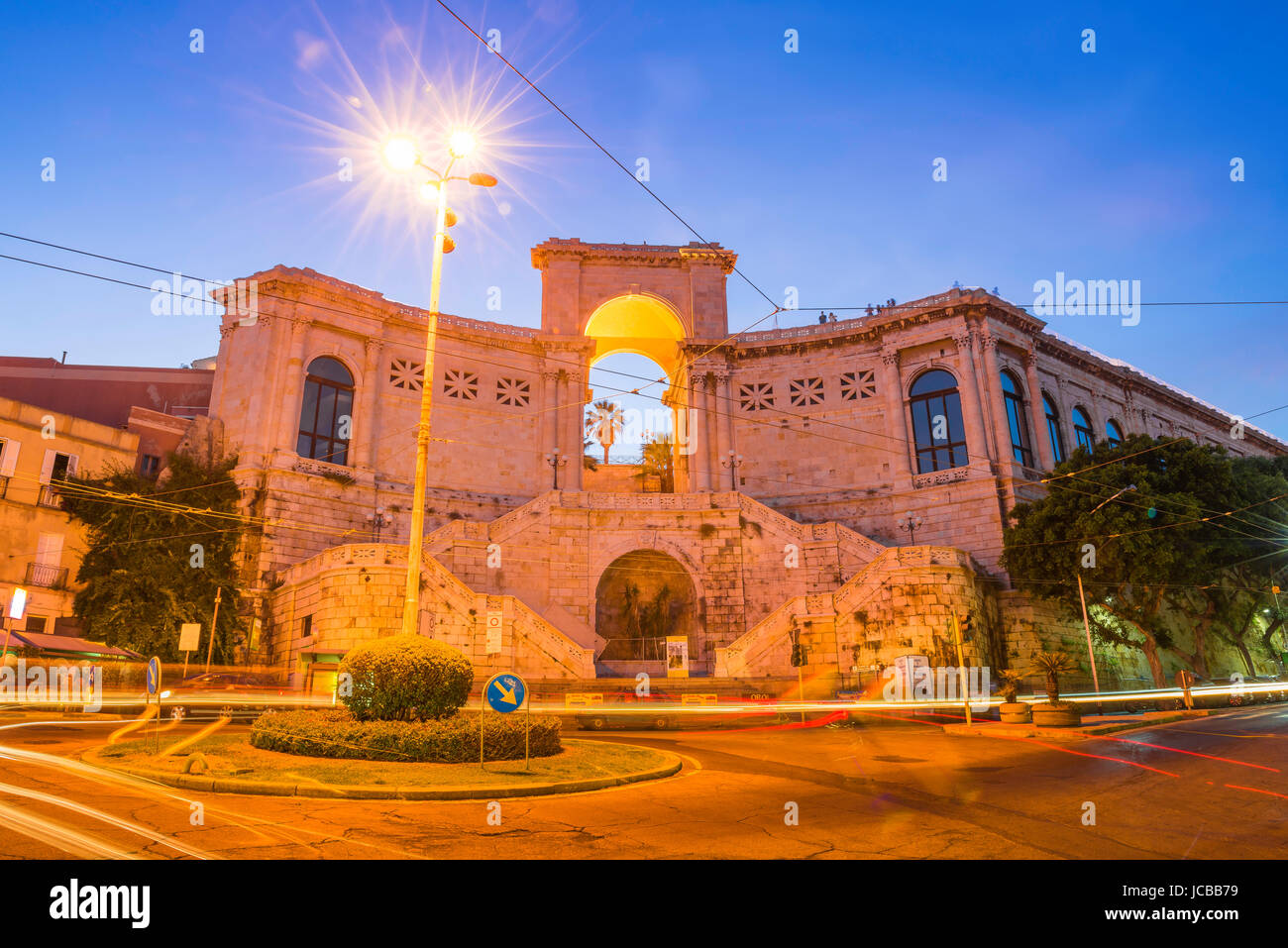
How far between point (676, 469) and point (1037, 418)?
21572 mm

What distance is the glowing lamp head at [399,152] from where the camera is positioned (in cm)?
1384

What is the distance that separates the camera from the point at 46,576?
31406 mm

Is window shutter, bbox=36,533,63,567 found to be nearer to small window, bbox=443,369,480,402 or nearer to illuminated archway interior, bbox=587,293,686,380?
small window, bbox=443,369,480,402

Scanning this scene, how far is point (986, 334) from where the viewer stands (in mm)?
43375

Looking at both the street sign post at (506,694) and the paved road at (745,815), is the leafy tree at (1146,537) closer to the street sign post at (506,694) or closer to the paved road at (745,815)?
the paved road at (745,815)

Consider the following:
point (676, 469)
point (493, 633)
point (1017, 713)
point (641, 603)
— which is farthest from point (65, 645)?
point (1017, 713)

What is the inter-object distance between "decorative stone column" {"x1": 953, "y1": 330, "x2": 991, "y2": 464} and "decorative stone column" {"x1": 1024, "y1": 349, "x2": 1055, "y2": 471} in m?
4.58

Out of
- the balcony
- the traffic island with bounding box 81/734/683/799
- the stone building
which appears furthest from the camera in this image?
the stone building

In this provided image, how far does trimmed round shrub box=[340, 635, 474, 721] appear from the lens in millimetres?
13023

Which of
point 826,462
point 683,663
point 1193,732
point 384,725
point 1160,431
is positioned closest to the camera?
point 384,725

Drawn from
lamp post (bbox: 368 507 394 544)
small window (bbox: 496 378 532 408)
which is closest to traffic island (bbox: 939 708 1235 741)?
lamp post (bbox: 368 507 394 544)
